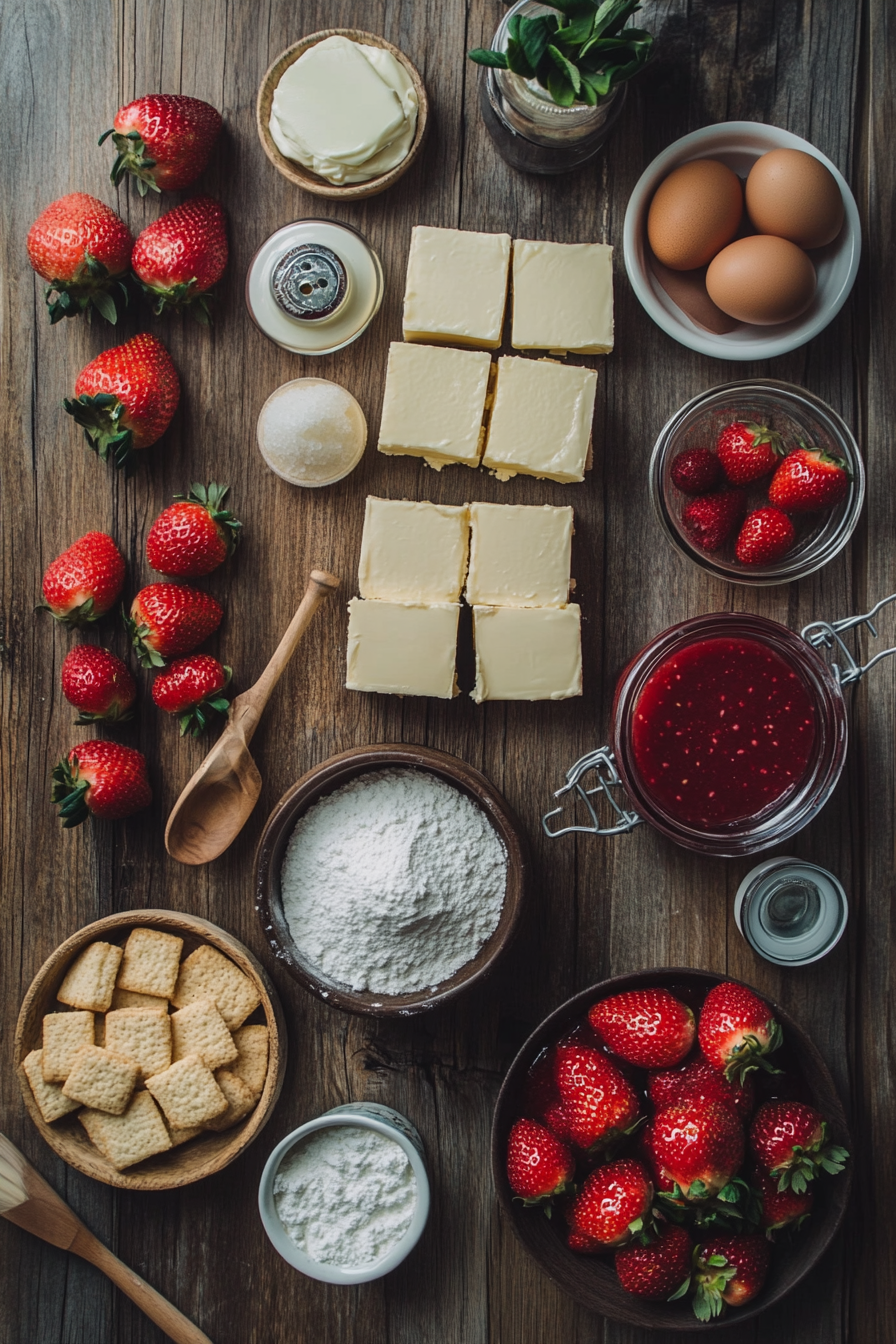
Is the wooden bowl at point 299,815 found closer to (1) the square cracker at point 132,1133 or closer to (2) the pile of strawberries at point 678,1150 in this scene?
(2) the pile of strawberries at point 678,1150

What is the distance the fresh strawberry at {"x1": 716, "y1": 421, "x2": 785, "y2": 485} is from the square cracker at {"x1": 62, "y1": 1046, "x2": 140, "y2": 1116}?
1586 mm

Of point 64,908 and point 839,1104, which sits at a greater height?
point 64,908

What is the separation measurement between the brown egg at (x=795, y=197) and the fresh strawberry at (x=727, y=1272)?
1.75 meters

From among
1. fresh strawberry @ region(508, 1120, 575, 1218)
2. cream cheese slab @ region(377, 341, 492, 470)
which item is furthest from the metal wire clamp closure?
cream cheese slab @ region(377, 341, 492, 470)

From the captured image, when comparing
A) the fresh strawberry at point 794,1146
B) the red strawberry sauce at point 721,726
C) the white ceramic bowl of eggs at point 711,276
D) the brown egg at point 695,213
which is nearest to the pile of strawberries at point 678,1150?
the fresh strawberry at point 794,1146

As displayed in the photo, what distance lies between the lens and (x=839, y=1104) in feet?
4.99

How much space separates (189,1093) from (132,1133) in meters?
0.15

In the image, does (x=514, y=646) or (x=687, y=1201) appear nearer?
(x=687, y=1201)

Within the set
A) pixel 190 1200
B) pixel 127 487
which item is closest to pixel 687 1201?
pixel 190 1200

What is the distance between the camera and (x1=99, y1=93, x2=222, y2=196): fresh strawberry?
165 cm

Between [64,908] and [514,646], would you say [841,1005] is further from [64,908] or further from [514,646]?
[64,908]

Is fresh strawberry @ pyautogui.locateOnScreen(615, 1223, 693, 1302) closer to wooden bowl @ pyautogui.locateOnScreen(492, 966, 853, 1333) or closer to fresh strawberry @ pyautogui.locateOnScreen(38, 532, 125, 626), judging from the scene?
wooden bowl @ pyautogui.locateOnScreen(492, 966, 853, 1333)

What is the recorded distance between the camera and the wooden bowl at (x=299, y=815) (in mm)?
1605

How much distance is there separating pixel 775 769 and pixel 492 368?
3.03ft
